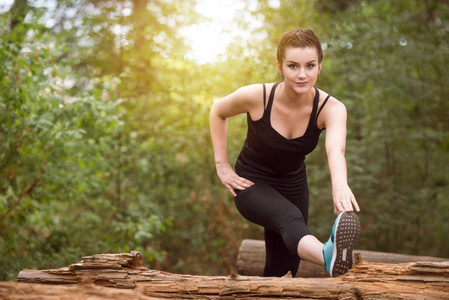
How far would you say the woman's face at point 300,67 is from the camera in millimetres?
2689

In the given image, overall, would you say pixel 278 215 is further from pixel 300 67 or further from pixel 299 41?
pixel 299 41

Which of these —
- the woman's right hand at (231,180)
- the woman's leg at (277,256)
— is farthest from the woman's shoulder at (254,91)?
the woman's leg at (277,256)

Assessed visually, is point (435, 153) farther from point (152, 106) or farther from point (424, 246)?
point (152, 106)

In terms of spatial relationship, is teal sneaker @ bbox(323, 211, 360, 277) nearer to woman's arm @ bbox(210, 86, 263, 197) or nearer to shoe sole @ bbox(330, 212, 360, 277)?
shoe sole @ bbox(330, 212, 360, 277)

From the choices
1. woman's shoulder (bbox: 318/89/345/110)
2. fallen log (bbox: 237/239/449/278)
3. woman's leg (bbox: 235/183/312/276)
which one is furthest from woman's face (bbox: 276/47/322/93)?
fallen log (bbox: 237/239/449/278)

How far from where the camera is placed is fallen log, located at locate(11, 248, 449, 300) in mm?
2346

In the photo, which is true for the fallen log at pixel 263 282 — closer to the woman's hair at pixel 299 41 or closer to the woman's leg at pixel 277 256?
the woman's leg at pixel 277 256

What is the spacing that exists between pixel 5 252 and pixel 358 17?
6.08 metres

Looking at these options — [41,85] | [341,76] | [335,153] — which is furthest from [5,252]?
[341,76]

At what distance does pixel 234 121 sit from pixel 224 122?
3363 mm

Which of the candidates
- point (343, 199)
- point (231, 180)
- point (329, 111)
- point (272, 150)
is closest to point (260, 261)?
point (231, 180)

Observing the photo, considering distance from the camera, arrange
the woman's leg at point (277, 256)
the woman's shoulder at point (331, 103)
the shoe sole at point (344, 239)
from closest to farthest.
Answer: the shoe sole at point (344, 239)
the woman's shoulder at point (331, 103)
the woman's leg at point (277, 256)

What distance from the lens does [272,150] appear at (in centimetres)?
293

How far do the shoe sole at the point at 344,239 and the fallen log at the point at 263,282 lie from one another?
19cm
